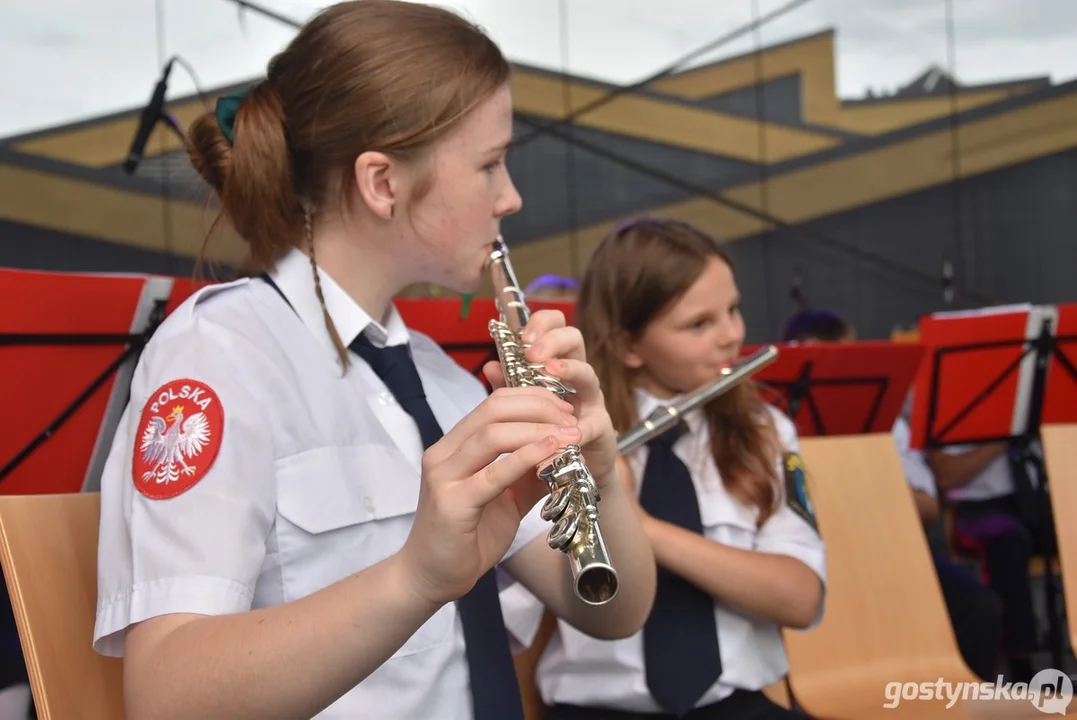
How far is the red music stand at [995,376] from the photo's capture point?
2773 millimetres

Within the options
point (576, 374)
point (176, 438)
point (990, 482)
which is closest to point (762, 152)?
point (990, 482)

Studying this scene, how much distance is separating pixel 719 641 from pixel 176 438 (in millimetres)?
858

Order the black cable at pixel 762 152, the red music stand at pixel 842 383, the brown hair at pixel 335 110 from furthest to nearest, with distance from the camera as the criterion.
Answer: the black cable at pixel 762 152
the red music stand at pixel 842 383
the brown hair at pixel 335 110

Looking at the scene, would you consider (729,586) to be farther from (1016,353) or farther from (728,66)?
(728,66)

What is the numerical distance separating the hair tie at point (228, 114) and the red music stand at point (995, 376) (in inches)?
84.1

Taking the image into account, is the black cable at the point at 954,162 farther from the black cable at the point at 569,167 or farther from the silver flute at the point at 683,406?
the silver flute at the point at 683,406

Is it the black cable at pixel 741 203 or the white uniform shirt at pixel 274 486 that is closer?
the white uniform shirt at pixel 274 486

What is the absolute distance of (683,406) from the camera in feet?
4.85

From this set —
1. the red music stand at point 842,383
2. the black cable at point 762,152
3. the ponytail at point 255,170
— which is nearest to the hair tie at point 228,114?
the ponytail at point 255,170

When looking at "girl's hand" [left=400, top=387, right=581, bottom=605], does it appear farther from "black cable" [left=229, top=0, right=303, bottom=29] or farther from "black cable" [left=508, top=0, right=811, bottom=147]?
"black cable" [left=508, top=0, right=811, bottom=147]

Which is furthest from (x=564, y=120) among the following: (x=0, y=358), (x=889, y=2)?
(x=0, y=358)

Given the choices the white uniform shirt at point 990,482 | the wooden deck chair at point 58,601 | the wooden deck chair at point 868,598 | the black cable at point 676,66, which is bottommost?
the white uniform shirt at point 990,482

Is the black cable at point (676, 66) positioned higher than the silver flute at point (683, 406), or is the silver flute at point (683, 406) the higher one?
the black cable at point (676, 66)

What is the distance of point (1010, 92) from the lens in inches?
228
